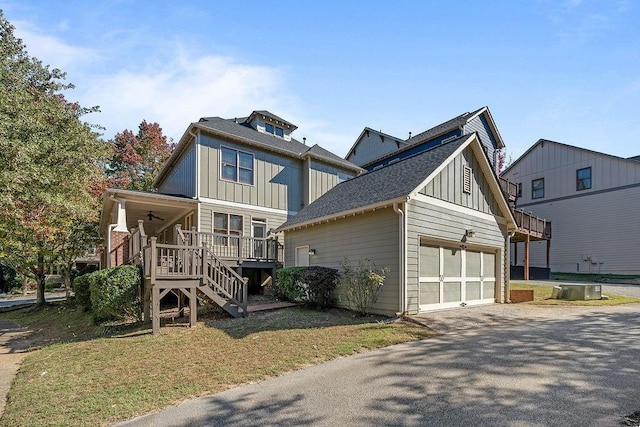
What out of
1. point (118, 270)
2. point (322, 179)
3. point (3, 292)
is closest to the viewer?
point (118, 270)

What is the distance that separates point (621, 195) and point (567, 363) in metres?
21.0

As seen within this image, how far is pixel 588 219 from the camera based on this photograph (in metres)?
22.4

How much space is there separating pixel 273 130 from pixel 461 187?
11078 mm

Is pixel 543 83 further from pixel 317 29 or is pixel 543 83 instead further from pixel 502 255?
pixel 317 29

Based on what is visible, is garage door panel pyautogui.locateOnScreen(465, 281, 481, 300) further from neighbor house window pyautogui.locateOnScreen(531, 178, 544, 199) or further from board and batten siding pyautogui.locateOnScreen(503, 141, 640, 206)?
neighbor house window pyautogui.locateOnScreen(531, 178, 544, 199)

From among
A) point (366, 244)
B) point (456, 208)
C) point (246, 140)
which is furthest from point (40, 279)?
point (456, 208)

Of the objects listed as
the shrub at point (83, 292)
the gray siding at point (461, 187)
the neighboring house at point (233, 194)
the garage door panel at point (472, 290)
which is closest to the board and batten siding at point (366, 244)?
the gray siding at point (461, 187)

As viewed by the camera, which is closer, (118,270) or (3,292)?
(118,270)

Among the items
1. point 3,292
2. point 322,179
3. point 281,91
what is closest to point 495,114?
point 322,179

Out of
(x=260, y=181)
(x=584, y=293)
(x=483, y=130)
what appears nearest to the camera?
(x=584, y=293)

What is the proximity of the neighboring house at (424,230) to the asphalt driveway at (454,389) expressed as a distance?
3028 mm

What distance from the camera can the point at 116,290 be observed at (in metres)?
9.66

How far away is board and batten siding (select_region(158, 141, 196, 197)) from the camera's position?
15.1 metres

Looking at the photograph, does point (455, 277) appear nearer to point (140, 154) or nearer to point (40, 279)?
point (40, 279)
